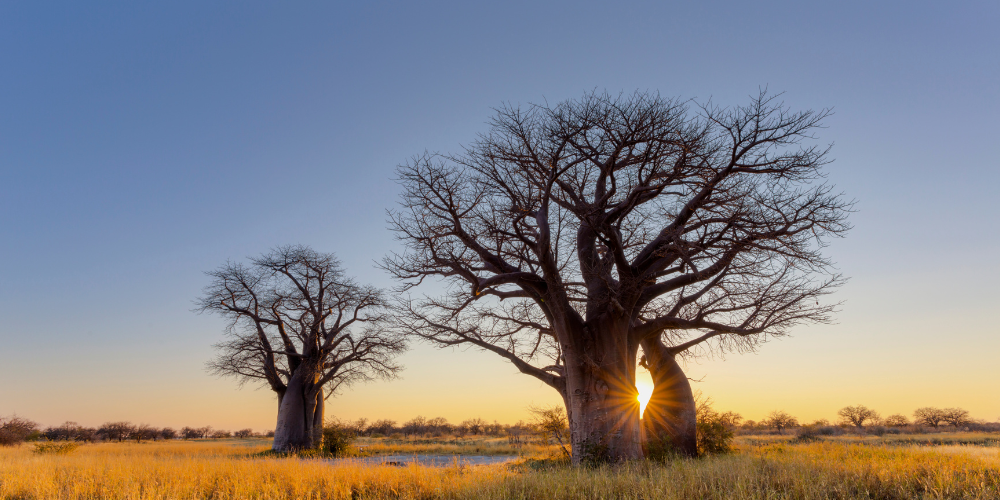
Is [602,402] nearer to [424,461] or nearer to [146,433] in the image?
[424,461]

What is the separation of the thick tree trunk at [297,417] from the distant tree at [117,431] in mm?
36439

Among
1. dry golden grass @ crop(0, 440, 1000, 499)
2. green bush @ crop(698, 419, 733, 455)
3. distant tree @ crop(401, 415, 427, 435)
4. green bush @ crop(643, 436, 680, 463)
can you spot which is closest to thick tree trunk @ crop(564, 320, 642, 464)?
dry golden grass @ crop(0, 440, 1000, 499)

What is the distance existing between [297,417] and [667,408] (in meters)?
12.8

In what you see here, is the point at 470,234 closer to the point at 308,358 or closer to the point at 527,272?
the point at 527,272

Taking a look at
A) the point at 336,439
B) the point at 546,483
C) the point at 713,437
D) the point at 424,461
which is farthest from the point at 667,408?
the point at 336,439

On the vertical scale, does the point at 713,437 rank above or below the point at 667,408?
below

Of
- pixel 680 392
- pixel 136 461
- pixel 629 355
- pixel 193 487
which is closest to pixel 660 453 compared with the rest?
pixel 680 392

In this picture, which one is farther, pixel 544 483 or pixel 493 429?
pixel 493 429

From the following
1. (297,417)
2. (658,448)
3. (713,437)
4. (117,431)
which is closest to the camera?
(658,448)

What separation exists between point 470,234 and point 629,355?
160 inches

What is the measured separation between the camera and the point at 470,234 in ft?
32.1

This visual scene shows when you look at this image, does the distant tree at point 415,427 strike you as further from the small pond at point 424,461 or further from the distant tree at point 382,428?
the small pond at point 424,461

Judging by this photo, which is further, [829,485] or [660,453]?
[660,453]

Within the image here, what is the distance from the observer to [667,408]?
40.9 ft
